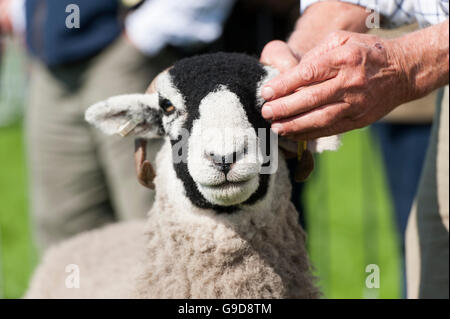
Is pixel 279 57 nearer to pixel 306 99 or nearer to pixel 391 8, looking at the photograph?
pixel 306 99

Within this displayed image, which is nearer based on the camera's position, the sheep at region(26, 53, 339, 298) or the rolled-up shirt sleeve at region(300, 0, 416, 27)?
the sheep at region(26, 53, 339, 298)

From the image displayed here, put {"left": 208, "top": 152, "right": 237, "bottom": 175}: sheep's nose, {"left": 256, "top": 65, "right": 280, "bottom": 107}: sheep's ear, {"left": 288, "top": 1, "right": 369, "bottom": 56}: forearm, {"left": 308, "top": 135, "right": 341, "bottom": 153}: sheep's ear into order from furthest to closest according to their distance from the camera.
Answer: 1. {"left": 288, "top": 1, "right": 369, "bottom": 56}: forearm
2. {"left": 308, "top": 135, "right": 341, "bottom": 153}: sheep's ear
3. {"left": 256, "top": 65, "right": 280, "bottom": 107}: sheep's ear
4. {"left": 208, "top": 152, "right": 237, "bottom": 175}: sheep's nose

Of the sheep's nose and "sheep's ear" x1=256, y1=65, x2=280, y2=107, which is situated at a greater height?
"sheep's ear" x1=256, y1=65, x2=280, y2=107

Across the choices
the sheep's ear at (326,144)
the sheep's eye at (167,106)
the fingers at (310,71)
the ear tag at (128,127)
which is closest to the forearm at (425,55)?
the fingers at (310,71)

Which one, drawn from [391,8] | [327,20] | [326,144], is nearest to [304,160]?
[326,144]

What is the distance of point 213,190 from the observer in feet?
4.82

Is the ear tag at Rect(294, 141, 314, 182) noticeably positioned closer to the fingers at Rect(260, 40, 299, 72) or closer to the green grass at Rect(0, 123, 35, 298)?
the fingers at Rect(260, 40, 299, 72)

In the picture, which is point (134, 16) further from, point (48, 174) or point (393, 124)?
point (393, 124)

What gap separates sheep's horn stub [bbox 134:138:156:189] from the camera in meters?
1.70

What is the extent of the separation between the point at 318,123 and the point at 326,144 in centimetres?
22

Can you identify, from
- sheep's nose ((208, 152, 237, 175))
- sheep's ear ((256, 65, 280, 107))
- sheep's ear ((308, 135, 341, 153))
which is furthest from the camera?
sheep's ear ((308, 135, 341, 153))

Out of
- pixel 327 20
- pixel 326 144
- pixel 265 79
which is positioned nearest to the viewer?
pixel 265 79

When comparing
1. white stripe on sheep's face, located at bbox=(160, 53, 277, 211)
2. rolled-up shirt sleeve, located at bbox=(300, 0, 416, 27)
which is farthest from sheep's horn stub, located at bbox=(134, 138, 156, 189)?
rolled-up shirt sleeve, located at bbox=(300, 0, 416, 27)

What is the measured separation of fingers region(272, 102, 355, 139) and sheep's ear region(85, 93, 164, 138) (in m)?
0.37
